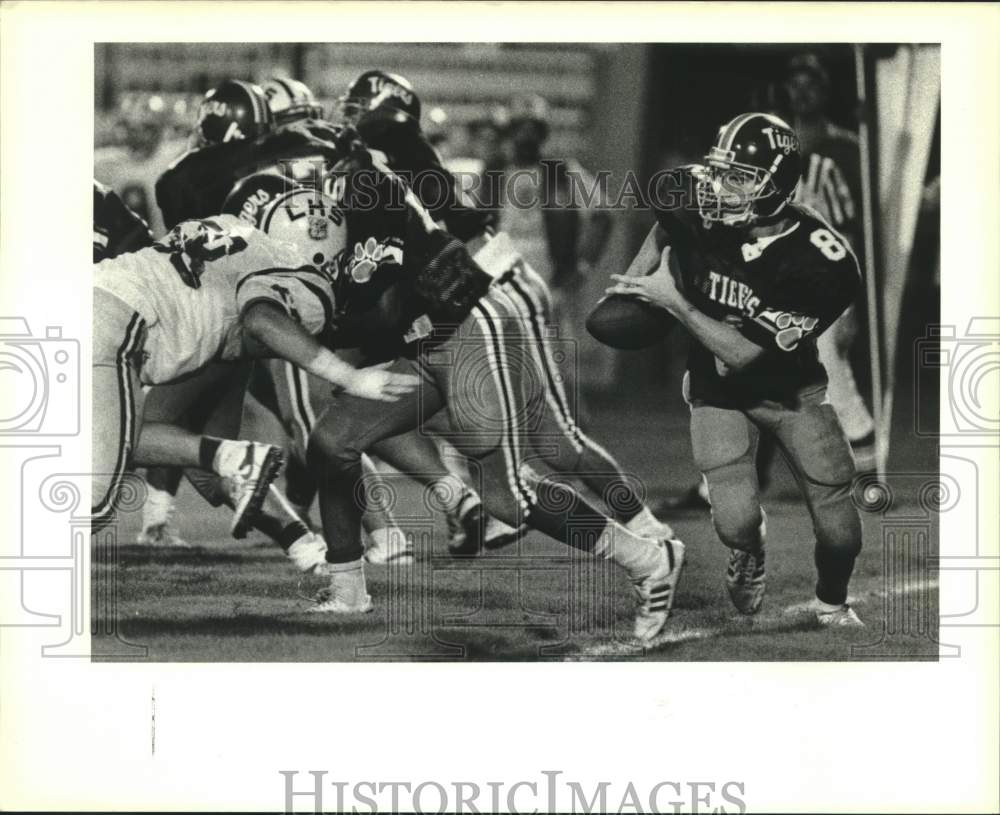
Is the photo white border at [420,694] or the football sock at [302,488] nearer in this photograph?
the photo white border at [420,694]

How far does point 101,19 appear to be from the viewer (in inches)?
190

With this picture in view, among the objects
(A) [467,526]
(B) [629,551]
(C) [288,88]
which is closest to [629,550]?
(B) [629,551]

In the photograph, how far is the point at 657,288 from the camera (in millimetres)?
4898

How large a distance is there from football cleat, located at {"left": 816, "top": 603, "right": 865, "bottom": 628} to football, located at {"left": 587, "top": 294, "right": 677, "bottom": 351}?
3.26 ft

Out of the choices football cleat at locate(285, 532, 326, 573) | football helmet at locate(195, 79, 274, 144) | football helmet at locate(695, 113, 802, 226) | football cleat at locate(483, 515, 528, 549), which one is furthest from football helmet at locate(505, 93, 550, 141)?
football cleat at locate(285, 532, 326, 573)

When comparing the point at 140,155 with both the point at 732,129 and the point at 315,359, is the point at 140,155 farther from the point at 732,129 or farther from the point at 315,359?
the point at 732,129

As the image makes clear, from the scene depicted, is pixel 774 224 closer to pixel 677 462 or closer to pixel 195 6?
pixel 677 462

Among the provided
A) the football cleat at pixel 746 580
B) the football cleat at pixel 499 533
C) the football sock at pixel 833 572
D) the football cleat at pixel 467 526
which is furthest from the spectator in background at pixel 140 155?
the football sock at pixel 833 572

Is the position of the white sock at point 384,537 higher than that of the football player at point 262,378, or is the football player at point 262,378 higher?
the football player at point 262,378

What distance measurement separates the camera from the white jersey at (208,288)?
193 inches

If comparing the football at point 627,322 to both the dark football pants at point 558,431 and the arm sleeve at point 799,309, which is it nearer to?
the dark football pants at point 558,431

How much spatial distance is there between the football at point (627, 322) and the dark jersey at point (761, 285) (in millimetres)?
113

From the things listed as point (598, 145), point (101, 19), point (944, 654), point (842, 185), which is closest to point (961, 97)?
point (842, 185)

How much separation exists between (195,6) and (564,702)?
2.38 meters
